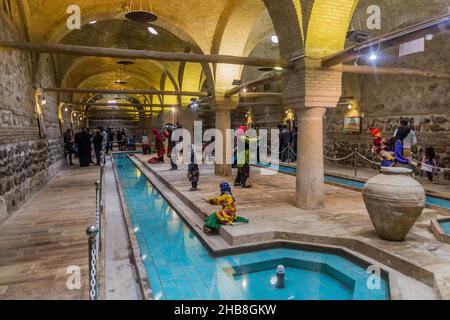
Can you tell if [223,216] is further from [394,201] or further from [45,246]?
[45,246]

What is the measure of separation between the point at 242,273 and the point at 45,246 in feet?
10.4

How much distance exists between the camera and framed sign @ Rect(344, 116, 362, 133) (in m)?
15.2

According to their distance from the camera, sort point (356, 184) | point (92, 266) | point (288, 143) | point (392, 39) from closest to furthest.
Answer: point (92, 266) < point (392, 39) < point (356, 184) < point (288, 143)

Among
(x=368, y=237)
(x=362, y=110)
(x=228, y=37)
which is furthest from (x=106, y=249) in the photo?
(x=362, y=110)

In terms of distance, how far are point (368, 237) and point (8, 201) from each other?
7.24m

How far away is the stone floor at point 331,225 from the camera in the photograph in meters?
4.36

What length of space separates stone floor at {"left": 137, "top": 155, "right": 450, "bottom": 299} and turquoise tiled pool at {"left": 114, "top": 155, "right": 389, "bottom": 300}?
0.39 meters

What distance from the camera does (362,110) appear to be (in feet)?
49.3

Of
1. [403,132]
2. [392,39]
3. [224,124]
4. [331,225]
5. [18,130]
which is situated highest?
[392,39]

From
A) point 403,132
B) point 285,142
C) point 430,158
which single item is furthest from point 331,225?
point 285,142

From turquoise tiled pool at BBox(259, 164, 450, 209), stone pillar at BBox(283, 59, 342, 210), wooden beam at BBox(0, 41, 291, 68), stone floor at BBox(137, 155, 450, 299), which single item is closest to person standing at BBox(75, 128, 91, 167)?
stone floor at BBox(137, 155, 450, 299)

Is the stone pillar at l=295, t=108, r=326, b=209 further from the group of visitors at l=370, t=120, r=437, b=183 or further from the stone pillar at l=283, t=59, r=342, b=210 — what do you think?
the group of visitors at l=370, t=120, r=437, b=183

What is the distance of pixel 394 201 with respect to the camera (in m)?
4.73

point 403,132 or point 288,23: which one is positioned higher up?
point 288,23
